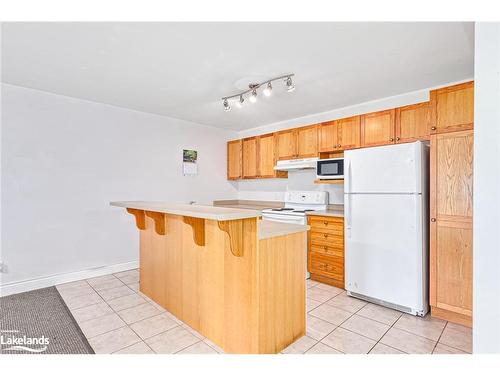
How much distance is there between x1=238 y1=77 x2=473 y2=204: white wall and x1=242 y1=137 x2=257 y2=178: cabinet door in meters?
0.30

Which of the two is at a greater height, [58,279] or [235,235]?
[235,235]

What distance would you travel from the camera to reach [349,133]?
349cm

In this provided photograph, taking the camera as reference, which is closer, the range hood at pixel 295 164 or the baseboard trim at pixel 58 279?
the baseboard trim at pixel 58 279

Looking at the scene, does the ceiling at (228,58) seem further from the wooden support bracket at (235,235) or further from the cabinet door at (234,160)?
the cabinet door at (234,160)

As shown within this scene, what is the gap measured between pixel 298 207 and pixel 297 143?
3.28 ft

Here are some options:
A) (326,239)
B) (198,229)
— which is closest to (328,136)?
(326,239)

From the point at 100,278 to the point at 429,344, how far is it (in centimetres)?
369

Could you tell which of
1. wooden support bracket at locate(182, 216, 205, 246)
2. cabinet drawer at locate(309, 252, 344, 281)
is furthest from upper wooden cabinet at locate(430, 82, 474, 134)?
wooden support bracket at locate(182, 216, 205, 246)

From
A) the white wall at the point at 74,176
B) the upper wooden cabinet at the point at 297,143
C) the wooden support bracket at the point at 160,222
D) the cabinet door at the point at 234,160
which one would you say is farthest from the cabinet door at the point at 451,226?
the white wall at the point at 74,176

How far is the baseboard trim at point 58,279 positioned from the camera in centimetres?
307

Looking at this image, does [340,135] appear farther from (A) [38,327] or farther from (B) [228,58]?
(A) [38,327]

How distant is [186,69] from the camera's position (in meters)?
2.62

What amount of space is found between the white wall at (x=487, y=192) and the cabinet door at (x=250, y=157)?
11.5 feet
